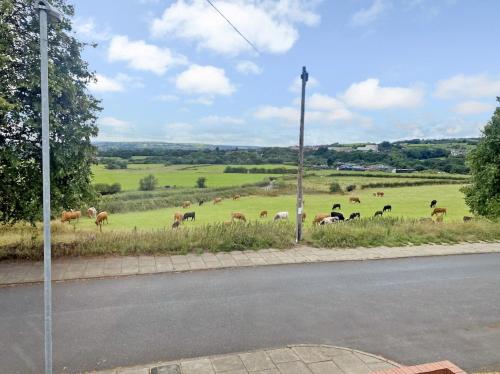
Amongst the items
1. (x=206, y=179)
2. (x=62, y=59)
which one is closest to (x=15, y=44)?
(x=62, y=59)

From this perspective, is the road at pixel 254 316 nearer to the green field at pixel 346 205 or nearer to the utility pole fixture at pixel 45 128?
the utility pole fixture at pixel 45 128

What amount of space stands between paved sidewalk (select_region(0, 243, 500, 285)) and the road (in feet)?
1.68

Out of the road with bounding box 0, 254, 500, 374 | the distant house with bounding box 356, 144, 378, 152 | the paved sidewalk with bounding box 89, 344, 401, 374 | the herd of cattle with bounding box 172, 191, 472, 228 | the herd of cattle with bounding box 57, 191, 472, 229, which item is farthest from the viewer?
the distant house with bounding box 356, 144, 378, 152

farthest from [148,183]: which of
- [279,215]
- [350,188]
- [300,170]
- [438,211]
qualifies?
[300,170]

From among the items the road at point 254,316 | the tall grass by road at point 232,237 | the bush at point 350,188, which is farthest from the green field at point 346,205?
the road at point 254,316

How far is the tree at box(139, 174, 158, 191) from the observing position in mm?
46013

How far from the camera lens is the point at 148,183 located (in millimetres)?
47750

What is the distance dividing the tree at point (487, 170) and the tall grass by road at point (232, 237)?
6.52m

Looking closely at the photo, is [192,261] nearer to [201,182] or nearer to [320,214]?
[320,214]

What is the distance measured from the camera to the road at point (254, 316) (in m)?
6.14

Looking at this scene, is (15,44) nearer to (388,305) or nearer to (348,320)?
(348,320)

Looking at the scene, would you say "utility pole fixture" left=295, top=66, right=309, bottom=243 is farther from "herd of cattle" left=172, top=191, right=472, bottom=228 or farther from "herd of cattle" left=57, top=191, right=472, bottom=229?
"herd of cattle" left=172, top=191, right=472, bottom=228

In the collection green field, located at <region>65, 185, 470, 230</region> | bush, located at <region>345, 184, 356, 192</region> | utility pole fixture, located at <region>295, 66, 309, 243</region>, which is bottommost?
green field, located at <region>65, 185, 470, 230</region>

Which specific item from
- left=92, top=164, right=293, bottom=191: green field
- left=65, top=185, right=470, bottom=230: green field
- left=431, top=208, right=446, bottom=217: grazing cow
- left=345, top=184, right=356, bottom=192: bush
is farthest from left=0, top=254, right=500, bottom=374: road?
left=345, top=184, right=356, bottom=192: bush
